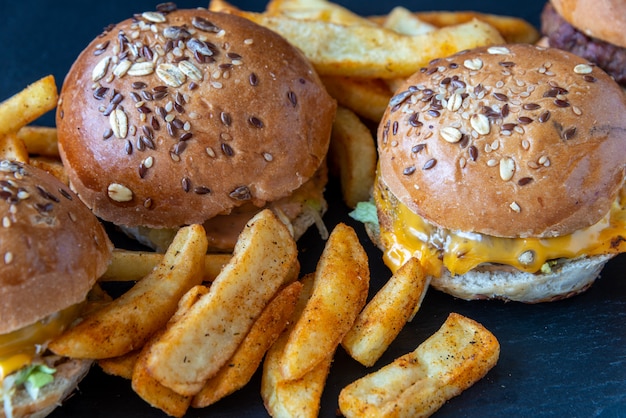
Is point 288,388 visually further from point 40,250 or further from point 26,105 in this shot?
point 26,105

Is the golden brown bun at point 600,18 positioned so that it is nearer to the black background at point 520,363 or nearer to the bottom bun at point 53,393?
the black background at point 520,363

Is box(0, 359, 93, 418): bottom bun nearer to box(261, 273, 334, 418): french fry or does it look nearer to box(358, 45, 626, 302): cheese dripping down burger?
box(261, 273, 334, 418): french fry

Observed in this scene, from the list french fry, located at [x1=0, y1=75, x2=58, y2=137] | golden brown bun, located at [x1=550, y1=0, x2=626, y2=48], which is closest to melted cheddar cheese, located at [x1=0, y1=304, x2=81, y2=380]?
french fry, located at [x1=0, y1=75, x2=58, y2=137]

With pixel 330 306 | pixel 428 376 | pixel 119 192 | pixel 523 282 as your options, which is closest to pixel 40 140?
pixel 119 192

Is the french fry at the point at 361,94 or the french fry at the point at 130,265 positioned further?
the french fry at the point at 361,94

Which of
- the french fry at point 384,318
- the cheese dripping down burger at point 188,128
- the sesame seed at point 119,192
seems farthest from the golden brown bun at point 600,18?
the sesame seed at point 119,192
